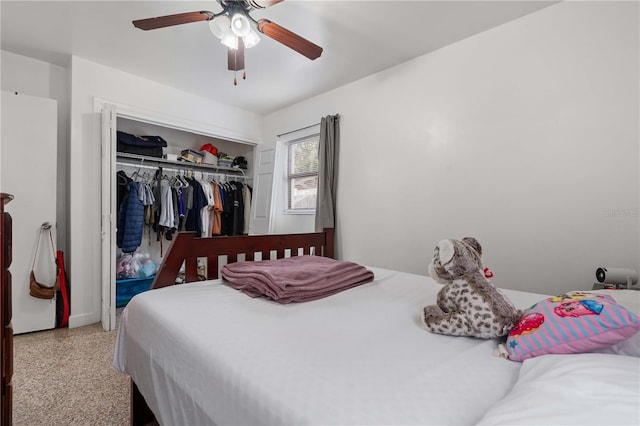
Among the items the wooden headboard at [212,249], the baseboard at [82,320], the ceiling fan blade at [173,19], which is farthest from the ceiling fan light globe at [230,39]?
the baseboard at [82,320]

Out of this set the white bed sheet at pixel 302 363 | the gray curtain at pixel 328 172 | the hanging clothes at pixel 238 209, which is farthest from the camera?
the hanging clothes at pixel 238 209

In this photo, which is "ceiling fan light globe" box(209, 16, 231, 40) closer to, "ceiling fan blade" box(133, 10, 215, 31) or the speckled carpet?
"ceiling fan blade" box(133, 10, 215, 31)

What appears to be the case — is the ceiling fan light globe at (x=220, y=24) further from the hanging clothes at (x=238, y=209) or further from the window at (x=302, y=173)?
the hanging clothes at (x=238, y=209)

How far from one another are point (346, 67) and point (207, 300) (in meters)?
2.45

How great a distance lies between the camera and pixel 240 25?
1.69 metres

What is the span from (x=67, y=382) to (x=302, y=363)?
190 cm

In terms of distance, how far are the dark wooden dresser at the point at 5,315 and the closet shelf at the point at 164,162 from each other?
8.63 ft

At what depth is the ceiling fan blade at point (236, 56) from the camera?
1938 millimetres

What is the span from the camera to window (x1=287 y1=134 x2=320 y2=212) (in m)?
3.57

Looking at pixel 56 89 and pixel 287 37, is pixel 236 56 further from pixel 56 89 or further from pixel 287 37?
pixel 56 89

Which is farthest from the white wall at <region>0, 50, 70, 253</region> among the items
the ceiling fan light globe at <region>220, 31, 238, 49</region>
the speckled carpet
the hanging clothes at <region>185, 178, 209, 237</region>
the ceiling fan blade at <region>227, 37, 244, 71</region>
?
the ceiling fan light globe at <region>220, 31, 238, 49</region>

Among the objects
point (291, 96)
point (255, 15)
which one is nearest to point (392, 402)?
point (255, 15)

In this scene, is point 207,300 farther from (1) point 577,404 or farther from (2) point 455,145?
(2) point 455,145

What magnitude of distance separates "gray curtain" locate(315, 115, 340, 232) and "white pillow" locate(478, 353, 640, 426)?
260cm
